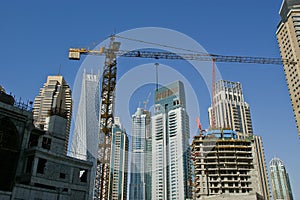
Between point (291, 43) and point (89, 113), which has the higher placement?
point (291, 43)

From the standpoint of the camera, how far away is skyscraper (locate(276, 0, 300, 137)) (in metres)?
129

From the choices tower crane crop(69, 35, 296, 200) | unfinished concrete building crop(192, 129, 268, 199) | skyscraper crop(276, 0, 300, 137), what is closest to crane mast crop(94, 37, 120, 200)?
tower crane crop(69, 35, 296, 200)

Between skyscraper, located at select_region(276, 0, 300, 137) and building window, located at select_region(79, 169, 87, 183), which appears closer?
building window, located at select_region(79, 169, 87, 183)

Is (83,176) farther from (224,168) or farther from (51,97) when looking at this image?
(51,97)

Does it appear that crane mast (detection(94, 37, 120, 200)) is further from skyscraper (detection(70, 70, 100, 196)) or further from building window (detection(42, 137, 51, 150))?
building window (detection(42, 137, 51, 150))

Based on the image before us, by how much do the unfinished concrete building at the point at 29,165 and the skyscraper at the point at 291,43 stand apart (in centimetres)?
10551

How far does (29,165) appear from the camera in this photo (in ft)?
160

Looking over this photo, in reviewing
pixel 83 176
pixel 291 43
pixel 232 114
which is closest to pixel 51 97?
pixel 83 176

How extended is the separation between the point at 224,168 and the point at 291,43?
224ft

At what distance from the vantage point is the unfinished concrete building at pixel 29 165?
45.9 metres

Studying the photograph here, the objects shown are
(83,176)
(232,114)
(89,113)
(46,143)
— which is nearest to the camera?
(46,143)

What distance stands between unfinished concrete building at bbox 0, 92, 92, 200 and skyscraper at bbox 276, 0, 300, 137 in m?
106

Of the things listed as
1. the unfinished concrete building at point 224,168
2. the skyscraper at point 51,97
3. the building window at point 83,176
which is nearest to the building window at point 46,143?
the building window at point 83,176

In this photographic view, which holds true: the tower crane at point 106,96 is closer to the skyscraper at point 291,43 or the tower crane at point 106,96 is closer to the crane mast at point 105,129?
the crane mast at point 105,129
